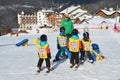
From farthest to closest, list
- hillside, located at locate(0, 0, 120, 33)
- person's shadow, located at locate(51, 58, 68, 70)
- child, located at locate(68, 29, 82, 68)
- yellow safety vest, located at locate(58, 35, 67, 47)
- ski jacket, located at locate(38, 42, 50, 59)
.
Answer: hillside, located at locate(0, 0, 120, 33) → yellow safety vest, located at locate(58, 35, 67, 47) → person's shadow, located at locate(51, 58, 68, 70) → child, located at locate(68, 29, 82, 68) → ski jacket, located at locate(38, 42, 50, 59)

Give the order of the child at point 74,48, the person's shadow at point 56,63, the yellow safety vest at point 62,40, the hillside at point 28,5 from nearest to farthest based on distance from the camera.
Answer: the child at point 74,48, the person's shadow at point 56,63, the yellow safety vest at point 62,40, the hillside at point 28,5

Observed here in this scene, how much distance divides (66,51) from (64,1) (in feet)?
557

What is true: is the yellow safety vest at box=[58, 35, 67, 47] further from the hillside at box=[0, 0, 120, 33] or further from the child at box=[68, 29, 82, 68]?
the hillside at box=[0, 0, 120, 33]

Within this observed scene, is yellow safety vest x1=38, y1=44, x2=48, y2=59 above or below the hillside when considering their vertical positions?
below

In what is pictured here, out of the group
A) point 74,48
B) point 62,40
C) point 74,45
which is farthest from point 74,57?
point 62,40

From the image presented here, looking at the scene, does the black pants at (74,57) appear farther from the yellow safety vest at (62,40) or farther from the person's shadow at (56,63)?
the yellow safety vest at (62,40)

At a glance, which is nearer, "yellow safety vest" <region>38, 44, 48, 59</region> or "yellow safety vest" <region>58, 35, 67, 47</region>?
"yellow safety vest" <region>38, 44, 48, 59</region>

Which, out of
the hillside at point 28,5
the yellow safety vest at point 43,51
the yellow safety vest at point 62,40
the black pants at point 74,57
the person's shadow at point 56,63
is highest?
the hillside at point 28,5

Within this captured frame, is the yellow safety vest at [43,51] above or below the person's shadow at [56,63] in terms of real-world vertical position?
above

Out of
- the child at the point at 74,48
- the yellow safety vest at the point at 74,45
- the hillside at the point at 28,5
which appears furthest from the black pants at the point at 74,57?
the hillside at the point at 28,5

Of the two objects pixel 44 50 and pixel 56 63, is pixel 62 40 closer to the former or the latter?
pixel 56 63

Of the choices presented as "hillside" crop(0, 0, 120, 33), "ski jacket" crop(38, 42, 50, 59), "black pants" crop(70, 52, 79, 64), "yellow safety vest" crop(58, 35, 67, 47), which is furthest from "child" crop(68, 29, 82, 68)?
"hillside" crop(0, 0, 120, 33)

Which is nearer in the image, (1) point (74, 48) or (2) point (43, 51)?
(2) point (43, 51)

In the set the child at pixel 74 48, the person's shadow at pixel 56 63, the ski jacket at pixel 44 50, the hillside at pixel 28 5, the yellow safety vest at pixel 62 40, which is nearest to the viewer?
the ski jacket at pixel 44 50
